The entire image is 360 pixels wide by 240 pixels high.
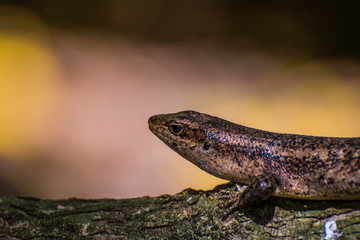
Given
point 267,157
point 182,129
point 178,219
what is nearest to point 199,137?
point 182,129

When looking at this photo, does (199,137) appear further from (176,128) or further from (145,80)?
(145,80)

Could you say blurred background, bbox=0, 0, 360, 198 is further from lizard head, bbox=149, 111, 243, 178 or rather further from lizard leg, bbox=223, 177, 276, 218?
lizard leg, bbox=223, 177, 276, 218

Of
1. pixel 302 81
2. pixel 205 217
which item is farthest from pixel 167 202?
pixel 302 81

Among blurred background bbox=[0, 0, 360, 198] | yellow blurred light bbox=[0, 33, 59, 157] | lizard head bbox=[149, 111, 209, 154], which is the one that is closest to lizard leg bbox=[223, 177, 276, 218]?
lizard head bbox=[149, 111, 209, 154]

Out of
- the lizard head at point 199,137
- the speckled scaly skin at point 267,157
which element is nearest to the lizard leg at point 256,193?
the speckled scaly skin at point 267,157

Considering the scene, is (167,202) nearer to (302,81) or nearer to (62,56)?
(302,81)

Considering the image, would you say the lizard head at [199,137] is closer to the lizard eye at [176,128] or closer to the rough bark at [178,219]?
the lizard eye at [176,128]
